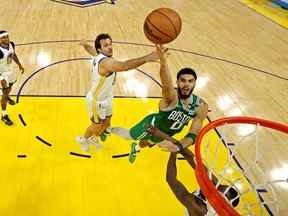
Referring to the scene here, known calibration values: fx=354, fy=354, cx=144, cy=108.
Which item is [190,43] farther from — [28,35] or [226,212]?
[226,212]

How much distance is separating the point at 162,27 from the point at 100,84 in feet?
3.04

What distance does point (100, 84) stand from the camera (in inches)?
152

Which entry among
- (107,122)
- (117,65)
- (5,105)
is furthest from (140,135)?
(5,105)

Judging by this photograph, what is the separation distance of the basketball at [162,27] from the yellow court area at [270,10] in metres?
6.74

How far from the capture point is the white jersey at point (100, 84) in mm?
3807

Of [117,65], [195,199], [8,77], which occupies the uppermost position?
[8,77]

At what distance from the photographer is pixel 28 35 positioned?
727 cm

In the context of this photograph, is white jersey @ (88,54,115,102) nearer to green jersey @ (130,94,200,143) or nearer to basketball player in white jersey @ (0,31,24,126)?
green jersey @ (130,94,200,143)

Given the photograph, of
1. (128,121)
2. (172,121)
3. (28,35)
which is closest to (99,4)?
(28,35)

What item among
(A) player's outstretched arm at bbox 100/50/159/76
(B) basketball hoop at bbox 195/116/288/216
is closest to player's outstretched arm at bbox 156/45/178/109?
(A) player's outstretched arm at bbox 100/50/159/76

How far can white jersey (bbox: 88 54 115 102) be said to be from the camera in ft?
12.5

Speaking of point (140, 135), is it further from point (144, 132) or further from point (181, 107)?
point (181, 107)

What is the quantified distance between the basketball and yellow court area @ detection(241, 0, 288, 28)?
6.74m

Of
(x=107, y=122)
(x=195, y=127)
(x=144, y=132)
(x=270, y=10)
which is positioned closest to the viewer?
(x=195, y=127)
